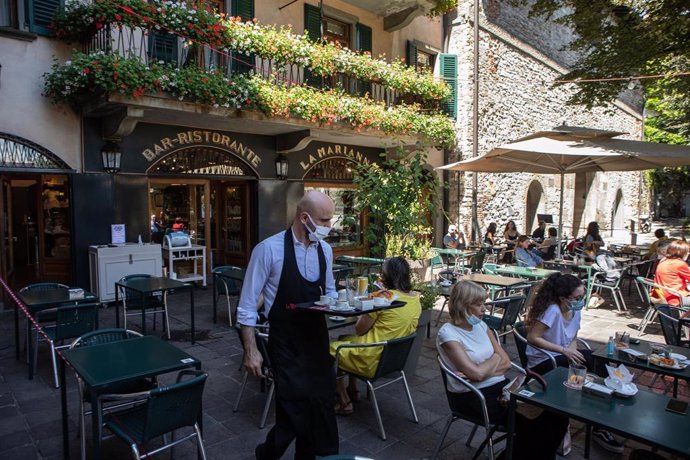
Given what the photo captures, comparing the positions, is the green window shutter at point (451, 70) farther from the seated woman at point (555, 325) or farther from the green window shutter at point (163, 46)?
the seated woman at point (555, 325)

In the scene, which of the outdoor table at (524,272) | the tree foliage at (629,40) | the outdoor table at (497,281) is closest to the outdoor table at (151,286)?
the outdoor table at (497,281)

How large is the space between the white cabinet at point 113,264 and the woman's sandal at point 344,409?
5291mm

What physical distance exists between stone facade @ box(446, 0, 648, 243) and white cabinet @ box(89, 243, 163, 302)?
693 centimetres

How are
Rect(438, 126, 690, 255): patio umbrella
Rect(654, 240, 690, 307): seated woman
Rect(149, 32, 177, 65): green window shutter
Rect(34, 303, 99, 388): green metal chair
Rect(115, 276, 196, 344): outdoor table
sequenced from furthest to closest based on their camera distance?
Rect(149, 32, 177, 65): green window shutter, Rect(438, 126, 690, 255): patio umbrella, Rect(654, 240, 690, 307): seated woman, Rect(115, 276, 196, 344): outdoor table, Rect(34, 303, 99, 388): green metal chair

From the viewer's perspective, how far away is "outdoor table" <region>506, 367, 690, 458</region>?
7.50ft

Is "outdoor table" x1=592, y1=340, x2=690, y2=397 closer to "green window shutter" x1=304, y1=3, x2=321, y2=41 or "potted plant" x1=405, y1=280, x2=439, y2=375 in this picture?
"potted plant" x1=405, y1=280, x2=439, y2=375

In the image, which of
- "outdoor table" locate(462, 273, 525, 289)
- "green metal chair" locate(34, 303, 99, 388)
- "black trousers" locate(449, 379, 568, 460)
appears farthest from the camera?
"outdoor table" locate(462, 273, 525, 289)

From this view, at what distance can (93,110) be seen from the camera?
7.57 m

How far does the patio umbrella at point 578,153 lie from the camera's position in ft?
21.7

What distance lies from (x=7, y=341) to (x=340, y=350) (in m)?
4.89

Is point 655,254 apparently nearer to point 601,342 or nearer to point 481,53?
point 601,342

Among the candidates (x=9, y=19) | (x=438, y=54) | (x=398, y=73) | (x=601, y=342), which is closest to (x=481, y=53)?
(x=438, y=54)

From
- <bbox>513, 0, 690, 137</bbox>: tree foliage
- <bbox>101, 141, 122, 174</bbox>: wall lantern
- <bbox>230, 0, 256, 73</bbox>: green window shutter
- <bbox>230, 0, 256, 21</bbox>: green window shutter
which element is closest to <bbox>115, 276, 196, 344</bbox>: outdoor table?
<bbox>101, 141, 122, 174</bbox>: wall lantern

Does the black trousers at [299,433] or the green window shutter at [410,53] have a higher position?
the green window shutter at [410,53]
